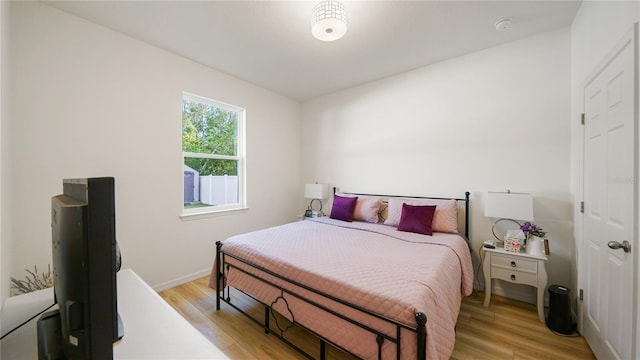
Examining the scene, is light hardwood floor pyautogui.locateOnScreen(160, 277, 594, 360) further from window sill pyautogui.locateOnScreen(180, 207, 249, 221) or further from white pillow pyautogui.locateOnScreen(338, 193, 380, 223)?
white pillow pyautogui.locateOnScreen(338, 193, 380, 223)

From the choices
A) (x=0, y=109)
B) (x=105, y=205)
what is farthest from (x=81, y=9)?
(x=105, y=205)

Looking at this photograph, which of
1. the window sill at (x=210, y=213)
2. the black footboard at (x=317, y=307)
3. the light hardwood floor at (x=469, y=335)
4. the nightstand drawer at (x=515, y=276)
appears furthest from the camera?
the window sill at (x=210, y=213)

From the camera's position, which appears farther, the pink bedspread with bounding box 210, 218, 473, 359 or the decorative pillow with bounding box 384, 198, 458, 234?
the decorative pillow with bounding box 384, 198, 458, 234

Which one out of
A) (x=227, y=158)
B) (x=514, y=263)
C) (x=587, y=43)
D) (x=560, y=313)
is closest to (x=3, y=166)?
(x=227, y=158)

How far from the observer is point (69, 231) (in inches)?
22.0

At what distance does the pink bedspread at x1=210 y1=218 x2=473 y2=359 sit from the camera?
4.36 feet

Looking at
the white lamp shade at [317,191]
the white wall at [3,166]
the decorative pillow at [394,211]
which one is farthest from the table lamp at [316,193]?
the white wall at [3,166]

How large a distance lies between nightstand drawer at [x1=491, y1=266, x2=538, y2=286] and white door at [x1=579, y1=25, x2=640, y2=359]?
0.32 metres

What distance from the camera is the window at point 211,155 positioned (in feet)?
10.1

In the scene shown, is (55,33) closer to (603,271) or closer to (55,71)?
(55,71)

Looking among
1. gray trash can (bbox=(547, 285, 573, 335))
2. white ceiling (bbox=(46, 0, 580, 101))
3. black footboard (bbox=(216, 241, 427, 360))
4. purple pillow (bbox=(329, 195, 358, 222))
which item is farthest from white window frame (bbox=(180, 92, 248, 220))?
gray trash can (bbox=(547, 285, 573, 335))

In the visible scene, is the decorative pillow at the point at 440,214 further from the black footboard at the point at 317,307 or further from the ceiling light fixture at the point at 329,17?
the ceiling light fixture at the point at 329,17

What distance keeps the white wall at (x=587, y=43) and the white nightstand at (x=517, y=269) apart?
0.28 metres

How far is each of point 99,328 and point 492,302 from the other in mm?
3145
